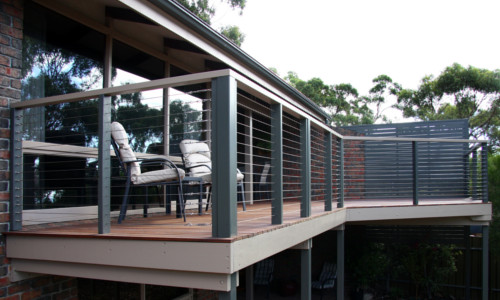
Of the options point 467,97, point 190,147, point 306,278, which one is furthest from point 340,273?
point 467,97

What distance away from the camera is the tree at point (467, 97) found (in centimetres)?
1839

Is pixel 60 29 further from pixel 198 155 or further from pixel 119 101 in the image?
pixel 198 155

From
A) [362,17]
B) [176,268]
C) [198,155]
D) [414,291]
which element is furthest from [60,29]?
[362,17]

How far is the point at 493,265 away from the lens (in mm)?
8398

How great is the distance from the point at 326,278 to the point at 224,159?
7113mm

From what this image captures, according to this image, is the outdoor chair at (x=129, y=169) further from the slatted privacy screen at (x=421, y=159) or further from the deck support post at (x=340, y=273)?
the slatted privacy screen at (x=421, y=159)

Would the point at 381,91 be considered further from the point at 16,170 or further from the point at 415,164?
the point at 16,170

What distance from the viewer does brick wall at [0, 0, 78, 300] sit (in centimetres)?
297

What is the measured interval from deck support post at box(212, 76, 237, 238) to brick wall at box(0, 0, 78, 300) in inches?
67.9

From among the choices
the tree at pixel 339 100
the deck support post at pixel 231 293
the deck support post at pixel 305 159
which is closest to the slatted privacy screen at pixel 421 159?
the deck support post at pixel 305 159

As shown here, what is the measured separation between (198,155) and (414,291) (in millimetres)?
6392

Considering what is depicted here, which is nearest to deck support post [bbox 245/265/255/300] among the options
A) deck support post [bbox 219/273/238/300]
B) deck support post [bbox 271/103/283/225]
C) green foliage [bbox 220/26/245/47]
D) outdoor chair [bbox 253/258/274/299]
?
outdoor chair [bbox 253/258/274/299]

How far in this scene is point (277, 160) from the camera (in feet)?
10.2

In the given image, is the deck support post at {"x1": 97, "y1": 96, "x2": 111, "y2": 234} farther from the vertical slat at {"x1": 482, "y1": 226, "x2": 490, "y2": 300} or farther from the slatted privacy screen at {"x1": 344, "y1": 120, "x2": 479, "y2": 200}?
the slatted privacy screen at {"x1": 344, "y1": 120, "x2": 479, "y2": 200}
